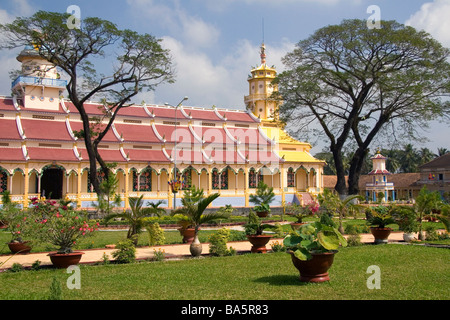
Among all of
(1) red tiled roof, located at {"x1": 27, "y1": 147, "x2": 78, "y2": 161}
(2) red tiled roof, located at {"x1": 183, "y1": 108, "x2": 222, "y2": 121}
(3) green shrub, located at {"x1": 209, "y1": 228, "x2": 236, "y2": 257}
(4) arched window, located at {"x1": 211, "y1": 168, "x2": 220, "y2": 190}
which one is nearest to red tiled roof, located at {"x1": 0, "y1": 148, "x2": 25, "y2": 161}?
(1) red tiled roof, located at {"x1": 27, "y1": 147, "x2": 78, "y2": 161}

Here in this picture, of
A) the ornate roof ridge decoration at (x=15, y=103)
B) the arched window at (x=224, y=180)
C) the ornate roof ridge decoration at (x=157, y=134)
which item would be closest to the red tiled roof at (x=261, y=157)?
the arched window at (x=224, y=180)

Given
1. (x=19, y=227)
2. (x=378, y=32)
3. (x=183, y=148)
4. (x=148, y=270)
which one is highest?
(x=378, y=32)

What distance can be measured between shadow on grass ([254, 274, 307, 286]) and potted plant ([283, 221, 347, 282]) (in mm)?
195

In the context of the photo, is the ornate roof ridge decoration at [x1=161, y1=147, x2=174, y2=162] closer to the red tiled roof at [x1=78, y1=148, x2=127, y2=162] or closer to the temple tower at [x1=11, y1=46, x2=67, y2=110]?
the red tiled roof at [x1=78, y1=148, x2=127, y2=162]

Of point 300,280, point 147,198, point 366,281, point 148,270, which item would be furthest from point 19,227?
point 147,198

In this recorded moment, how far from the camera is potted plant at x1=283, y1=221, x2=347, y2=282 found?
8477mm

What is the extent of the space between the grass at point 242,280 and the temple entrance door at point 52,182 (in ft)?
81.1

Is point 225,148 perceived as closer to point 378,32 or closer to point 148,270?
point 378,32

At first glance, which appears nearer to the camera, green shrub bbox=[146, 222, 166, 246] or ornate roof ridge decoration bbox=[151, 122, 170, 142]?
green shrub bbox=[146, 222, 166, 246]

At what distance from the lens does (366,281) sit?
9.02 metres

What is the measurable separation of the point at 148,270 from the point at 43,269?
254 centimetres

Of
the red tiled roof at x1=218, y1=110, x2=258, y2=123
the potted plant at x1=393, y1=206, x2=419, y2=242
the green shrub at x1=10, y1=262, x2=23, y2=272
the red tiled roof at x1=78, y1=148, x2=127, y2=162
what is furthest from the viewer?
the red tiled roof at x1=218, y1=110, x2=258, y2=123

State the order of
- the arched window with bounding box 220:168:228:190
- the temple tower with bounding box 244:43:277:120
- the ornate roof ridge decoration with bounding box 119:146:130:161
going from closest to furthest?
the ornate roof ridge decoration with bounding box 119:146:130:161 → the arched window with bounding box 220:168:228:190 → the temple tower with bounding box 244:43:277:120

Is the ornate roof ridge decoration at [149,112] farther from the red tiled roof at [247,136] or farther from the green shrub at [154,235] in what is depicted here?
the green shrub at [154,235]
